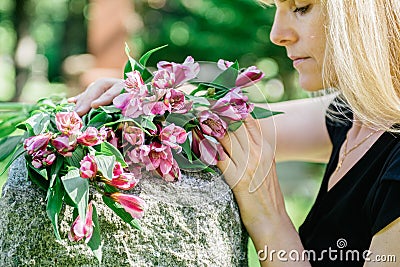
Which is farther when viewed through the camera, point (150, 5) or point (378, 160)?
point (150, 5)

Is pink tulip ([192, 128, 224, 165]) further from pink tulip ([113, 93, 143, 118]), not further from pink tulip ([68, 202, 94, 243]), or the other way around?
pink tulip ([68, 202, 94, 243])

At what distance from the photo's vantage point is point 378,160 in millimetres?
1552

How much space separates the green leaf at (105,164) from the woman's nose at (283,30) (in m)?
0.52

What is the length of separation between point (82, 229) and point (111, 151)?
15 centimetres

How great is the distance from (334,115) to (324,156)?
26 centimetres

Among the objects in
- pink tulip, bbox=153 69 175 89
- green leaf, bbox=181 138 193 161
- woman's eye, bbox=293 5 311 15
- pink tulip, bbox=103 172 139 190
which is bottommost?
pink tulip, bbox=103 172 139 190

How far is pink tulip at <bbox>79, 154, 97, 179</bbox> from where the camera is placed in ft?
3.76

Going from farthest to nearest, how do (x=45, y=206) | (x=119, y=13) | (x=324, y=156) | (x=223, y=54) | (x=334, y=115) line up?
(x=223, y=54)
(x=119, y=13)
(x=324, y=156)
(x=334, y=115)
(x=45, y=206)

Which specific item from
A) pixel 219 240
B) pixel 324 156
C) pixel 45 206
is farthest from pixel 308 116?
pixel 45 206

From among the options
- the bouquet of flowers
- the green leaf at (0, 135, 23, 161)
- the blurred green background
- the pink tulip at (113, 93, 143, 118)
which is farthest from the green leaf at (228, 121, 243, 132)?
the blurred green background

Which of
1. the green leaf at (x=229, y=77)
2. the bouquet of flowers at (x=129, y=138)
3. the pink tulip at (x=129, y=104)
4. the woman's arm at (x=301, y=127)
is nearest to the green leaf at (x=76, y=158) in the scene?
the bouquet of flowers at (x=129, y=138)

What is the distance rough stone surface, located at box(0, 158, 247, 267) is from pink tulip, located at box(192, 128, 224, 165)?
4cm

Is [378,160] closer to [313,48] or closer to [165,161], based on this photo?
[313,48]

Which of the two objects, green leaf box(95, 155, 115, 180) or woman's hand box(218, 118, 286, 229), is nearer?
green leaf box(95, 155, 115, 180)
